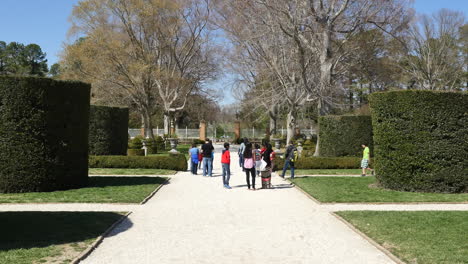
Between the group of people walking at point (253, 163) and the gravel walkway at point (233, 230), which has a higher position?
the group of people walking at point (253, 163)

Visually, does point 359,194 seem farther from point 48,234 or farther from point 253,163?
point 48,234

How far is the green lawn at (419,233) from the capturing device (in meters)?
6.24

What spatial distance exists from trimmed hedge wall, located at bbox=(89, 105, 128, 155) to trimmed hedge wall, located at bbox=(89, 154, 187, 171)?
104 inches

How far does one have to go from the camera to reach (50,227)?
783 cm

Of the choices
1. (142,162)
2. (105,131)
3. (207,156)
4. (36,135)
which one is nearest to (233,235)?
(36,135)

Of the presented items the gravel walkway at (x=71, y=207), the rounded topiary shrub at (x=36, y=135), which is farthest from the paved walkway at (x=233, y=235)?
the rounded topiary shrub at (x=36, y=135)

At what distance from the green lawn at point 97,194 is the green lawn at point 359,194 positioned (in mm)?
4957

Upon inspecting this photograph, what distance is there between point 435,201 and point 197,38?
32017 mm

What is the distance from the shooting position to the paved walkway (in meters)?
6.29

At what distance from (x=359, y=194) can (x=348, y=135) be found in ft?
43.0

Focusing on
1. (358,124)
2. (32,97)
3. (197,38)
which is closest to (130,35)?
(197,38)

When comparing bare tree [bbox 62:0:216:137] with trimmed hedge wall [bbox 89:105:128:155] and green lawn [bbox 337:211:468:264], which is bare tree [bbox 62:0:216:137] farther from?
green lawn [bbox 337:211:468:264]

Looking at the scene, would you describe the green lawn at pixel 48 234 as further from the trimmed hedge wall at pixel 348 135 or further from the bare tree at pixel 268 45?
the trimmed hedge wall at pixel 348 135

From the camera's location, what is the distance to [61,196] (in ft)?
38.3
